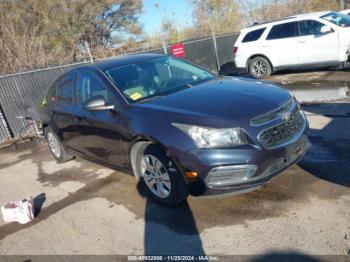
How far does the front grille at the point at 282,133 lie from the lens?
12.2 ft

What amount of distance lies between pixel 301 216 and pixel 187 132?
1.35 m

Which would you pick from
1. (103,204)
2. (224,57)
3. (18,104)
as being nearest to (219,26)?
(224,57)

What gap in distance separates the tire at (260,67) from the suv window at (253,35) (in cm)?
63

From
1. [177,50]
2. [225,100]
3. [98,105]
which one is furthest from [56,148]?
[177,50]

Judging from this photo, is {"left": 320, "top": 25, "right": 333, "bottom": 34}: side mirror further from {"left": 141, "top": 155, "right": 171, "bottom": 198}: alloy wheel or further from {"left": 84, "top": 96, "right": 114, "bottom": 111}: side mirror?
{"left": 141, "top": 155, "right": 171, "bottom": 198}: alloy wheel

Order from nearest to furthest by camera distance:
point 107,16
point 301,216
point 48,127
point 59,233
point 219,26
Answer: point 301,216
point 59,233
point 48,127
point 219,26
point 107,16

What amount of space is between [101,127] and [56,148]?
92.3 inches

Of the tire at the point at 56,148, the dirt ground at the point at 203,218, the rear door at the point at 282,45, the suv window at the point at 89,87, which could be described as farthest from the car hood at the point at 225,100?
the rear door at the point at 282,45

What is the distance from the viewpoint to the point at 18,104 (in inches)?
388

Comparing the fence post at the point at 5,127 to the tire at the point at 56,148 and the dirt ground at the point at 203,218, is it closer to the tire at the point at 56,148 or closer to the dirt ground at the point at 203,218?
the tire at the point at 56,148

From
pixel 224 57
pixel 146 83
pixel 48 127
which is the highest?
pixel 146 83

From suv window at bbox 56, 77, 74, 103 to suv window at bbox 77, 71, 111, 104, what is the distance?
0.85 feet

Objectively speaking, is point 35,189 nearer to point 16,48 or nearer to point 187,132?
point 187,132

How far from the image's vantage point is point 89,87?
5.23m
